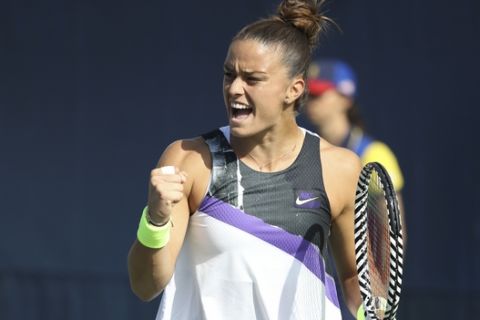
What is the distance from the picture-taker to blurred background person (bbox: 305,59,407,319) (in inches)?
221

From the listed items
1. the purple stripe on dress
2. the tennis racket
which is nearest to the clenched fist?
the purple stripe on dress

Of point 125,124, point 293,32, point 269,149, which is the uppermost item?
point 293,32

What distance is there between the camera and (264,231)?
147 inches

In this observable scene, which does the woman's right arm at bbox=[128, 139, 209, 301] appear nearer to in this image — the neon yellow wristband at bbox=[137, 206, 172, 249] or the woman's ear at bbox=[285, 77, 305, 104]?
the neon yellow wristband at bbox=[137, 206, 172, 249]

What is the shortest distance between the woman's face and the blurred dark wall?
310 cm

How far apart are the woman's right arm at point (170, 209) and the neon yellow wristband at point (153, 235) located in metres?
0.02

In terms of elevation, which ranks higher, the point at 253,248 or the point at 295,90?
the point at 295,90

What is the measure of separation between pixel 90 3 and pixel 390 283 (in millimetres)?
4092

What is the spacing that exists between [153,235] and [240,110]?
50cm

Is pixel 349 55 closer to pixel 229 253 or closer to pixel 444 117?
pixel 444 117

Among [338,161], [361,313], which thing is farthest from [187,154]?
[361,313]

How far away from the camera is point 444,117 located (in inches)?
265

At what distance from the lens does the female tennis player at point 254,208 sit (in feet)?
12.2

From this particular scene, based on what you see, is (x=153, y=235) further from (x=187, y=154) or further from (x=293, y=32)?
(x=293, y=32)
